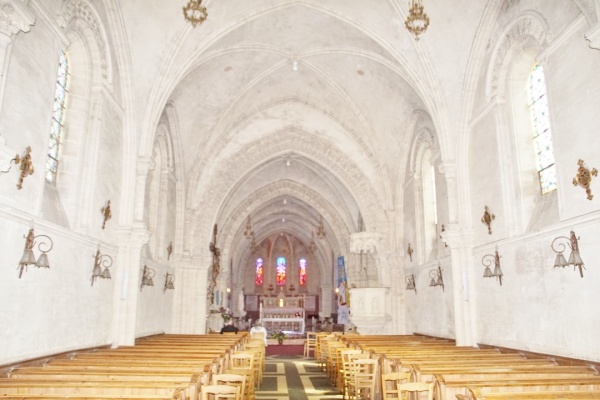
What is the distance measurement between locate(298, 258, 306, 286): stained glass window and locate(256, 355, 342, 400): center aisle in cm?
3024

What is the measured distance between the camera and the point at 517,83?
1160cm

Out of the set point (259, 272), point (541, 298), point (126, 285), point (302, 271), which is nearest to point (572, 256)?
point (541, 298)

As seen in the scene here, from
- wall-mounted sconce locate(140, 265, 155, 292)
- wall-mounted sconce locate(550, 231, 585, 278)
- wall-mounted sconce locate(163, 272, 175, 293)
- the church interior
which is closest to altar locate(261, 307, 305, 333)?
the church interior

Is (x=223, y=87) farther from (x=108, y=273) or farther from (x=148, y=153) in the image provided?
(x=108, y=273)

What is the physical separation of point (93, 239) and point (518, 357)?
9.15 meters

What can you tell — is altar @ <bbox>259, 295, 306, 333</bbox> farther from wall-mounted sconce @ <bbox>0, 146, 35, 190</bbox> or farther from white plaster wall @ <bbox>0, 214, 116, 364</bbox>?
wall-mounted sconce @ <bbox>0, 146, 35, 190</bbox>

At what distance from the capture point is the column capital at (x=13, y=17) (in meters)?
6.79

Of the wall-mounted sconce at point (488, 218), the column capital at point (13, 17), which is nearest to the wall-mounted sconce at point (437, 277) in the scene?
the wall-mounted sconce at point (488, 218)

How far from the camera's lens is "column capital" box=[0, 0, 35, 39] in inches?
267

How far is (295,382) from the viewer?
13.8m

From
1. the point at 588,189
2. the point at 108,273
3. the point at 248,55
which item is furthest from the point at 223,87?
the point at 588,189

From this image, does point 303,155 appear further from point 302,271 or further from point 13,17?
point 302,271

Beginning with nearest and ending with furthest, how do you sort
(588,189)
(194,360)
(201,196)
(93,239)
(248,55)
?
(588,189)
(194,360)
(93,239)
(248,55)
(201,196)

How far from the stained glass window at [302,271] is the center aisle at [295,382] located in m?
30.2
